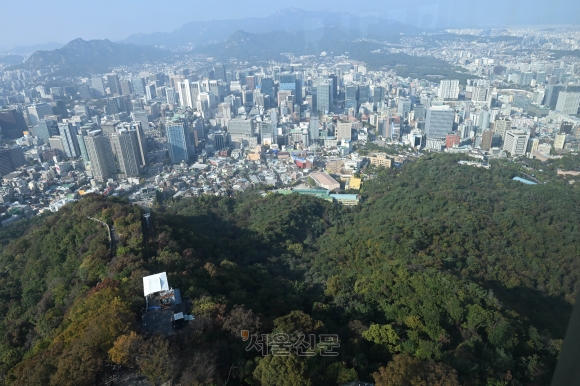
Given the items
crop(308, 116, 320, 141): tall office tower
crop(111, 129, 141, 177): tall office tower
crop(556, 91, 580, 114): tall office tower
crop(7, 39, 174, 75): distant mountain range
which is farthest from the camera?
crop(7, 39, 174, 75): distant mountain range

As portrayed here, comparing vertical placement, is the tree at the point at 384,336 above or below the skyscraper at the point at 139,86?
above

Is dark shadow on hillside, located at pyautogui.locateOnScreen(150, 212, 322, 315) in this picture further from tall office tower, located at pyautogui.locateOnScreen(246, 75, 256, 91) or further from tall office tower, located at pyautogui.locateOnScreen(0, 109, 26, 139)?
tall office tower, located at pyautogui.locateOnScreen(246, 75, 256, 91)

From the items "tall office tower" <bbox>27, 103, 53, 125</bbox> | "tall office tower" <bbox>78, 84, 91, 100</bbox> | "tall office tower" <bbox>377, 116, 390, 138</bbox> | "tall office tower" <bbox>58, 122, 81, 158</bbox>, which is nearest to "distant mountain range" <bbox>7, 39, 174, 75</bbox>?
"tall office tower" <bbox>78, 84, 91, 100</bbox>

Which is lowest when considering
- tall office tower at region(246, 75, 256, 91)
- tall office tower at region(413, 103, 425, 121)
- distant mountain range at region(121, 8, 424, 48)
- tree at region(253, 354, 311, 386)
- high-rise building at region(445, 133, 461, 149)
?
high-rise building at region(445, 133, 461, 149)

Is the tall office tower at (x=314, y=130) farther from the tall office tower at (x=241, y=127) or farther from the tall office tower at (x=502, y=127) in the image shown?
the tall office tower at (x=502, y=127)

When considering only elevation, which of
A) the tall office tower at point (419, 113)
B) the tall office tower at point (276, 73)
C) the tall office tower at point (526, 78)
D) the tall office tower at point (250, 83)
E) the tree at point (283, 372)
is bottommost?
the tall office tower at point (419, 113)

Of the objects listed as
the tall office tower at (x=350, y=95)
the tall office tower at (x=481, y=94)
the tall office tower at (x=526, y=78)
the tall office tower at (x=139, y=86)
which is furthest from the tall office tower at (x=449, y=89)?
the tall office tower at (x=139, y=86)
